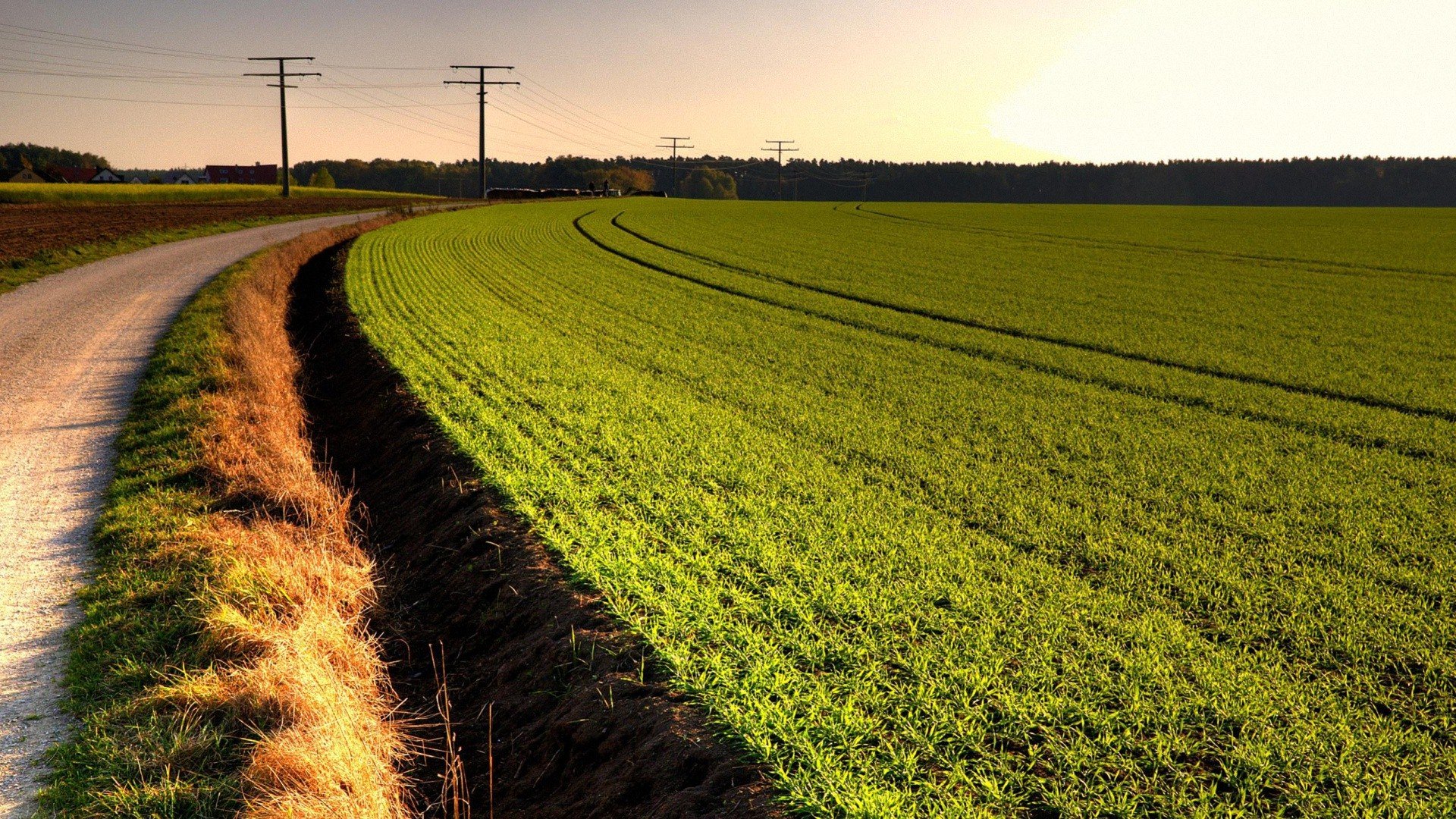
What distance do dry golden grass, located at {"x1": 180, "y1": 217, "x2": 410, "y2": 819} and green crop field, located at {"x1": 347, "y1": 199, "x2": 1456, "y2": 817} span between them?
1581mm

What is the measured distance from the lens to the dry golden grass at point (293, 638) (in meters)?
4.23

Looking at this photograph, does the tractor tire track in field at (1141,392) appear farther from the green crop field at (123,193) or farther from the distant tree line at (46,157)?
the distant tree line at (46,157)

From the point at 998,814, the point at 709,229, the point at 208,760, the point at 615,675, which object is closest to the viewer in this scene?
the point at 998,814

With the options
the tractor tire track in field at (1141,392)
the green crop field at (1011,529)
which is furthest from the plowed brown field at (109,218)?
the tractor tire track in field at (1141,392)

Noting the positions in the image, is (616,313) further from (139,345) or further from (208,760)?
(208,760)

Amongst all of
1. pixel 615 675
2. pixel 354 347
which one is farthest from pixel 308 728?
pixel 354 347

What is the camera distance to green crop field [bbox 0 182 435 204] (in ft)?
191

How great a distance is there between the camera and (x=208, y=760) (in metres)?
4.43

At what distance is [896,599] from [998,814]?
1946 millimetres

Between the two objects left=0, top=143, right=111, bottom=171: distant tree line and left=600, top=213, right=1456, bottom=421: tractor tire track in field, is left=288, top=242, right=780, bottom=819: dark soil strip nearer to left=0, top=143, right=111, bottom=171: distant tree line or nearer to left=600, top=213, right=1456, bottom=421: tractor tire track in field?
left=600, top=213, right=1456, bottom=421: tractor tire track in field

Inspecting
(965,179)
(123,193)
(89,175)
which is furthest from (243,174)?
(965,179)

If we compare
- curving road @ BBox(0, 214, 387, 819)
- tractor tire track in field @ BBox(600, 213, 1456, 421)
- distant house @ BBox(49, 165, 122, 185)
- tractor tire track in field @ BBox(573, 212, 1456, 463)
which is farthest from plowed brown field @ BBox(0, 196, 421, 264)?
distant house @ BBox(49, 165, 122, 185)

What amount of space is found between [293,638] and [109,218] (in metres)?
47.0

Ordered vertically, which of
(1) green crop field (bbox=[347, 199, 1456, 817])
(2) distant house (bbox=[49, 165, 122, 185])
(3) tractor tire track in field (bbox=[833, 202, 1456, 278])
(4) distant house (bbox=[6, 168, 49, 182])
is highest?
(2) distant house (bbox=[49, 165, 122, 185])
